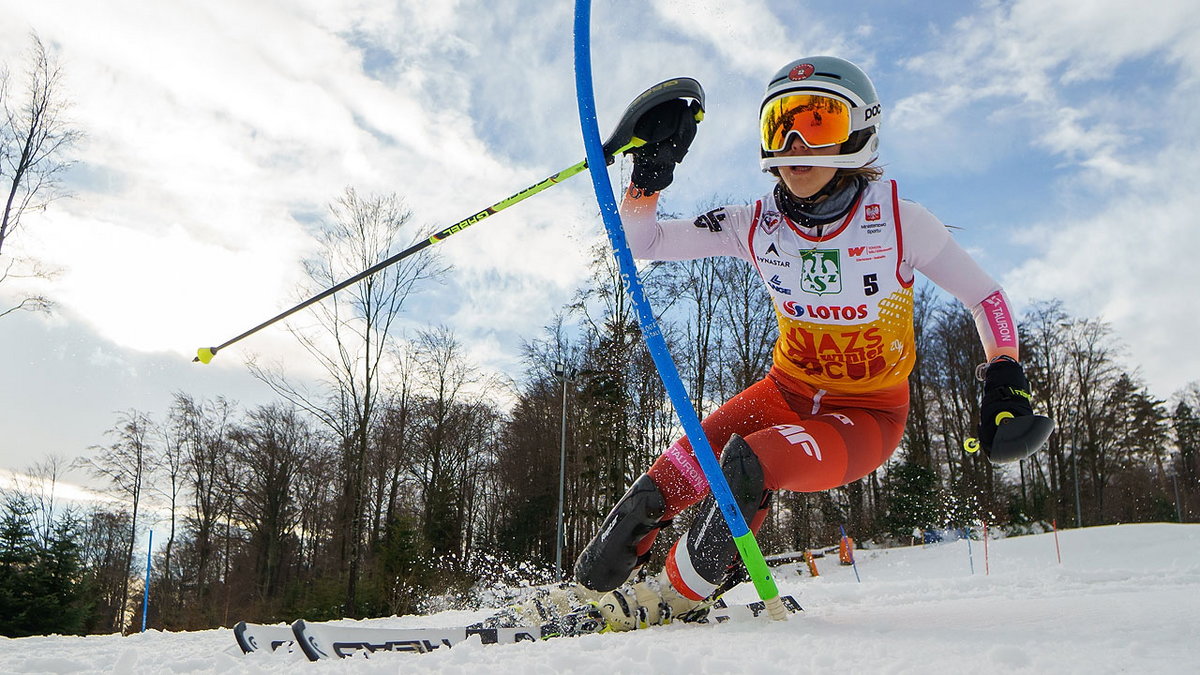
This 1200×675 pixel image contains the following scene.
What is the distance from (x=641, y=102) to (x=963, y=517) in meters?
23.2

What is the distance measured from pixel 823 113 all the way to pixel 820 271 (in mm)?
551

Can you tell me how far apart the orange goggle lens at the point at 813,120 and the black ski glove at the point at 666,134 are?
0.41 metres

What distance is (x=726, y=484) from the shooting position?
2389 millimetres

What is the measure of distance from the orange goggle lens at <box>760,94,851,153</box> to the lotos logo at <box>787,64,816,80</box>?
99 mm

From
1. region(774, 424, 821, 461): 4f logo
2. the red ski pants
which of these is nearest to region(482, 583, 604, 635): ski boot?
the red ski pants

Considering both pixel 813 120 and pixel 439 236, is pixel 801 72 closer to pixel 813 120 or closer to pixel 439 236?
pixel 813 120

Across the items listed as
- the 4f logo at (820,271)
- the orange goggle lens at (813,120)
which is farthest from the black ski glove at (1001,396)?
the orange goggle lens at (813,120)

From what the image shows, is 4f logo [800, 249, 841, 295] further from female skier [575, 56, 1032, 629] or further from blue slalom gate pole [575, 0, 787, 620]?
blue slalom gate pole [575, 0, 787, 620]

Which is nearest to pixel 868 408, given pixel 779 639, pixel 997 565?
pixel 779 639

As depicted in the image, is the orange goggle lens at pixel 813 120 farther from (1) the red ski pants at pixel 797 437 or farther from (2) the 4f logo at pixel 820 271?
(1) the red ski pants at pixel 797 437

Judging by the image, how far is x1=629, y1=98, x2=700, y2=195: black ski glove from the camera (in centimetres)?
286

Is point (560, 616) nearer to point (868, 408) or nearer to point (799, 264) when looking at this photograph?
point (868, 408)

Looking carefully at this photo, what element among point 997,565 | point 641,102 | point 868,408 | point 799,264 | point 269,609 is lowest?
point 269,609

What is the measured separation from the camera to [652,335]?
2.59m
